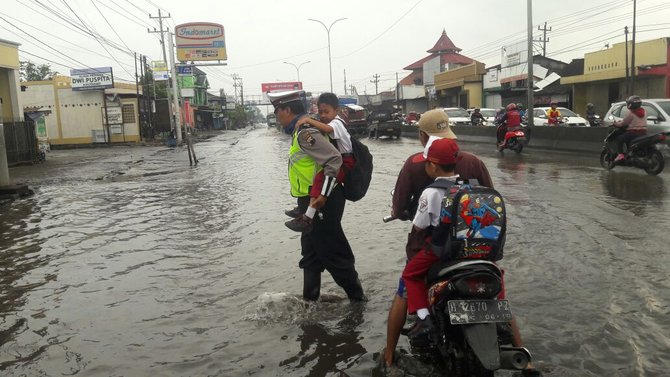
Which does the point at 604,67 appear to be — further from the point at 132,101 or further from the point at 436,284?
the point at 436,284

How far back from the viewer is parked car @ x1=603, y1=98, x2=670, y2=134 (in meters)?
13.2

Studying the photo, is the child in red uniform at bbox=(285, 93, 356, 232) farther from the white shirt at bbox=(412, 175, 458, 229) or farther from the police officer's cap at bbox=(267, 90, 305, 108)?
the white shirt at bbox=(412, 175, 458, 229)

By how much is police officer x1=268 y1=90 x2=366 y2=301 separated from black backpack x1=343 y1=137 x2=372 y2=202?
93 millimetres

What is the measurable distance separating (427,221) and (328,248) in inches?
52.1

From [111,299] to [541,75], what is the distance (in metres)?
40.6

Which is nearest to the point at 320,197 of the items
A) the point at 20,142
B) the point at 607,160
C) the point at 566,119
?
the point at 607,160

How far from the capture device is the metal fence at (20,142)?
66.0 ft

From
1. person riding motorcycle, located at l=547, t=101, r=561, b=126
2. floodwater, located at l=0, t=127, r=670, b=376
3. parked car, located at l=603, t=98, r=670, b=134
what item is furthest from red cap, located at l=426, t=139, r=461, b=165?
person riding motorcycle, located at l=547, t=101, r=561, b=126

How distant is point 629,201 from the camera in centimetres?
828

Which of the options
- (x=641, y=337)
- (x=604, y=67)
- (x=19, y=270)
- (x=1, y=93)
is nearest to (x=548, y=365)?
(x=641, y=337)

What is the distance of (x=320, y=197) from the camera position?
12.8 feet

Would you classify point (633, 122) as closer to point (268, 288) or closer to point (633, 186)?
point (633, 186)

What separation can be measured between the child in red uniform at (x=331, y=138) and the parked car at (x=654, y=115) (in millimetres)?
10896

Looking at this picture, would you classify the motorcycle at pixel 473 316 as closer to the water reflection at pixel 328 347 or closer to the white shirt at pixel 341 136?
the water reflection at pixel 328 347
